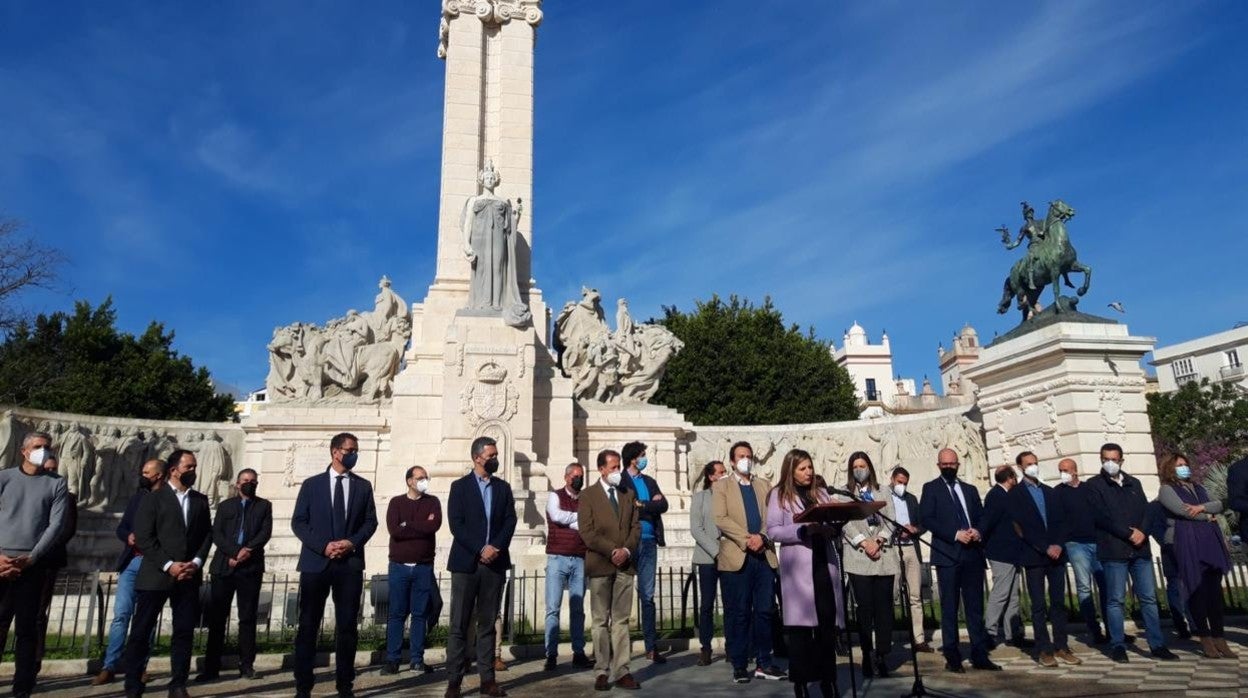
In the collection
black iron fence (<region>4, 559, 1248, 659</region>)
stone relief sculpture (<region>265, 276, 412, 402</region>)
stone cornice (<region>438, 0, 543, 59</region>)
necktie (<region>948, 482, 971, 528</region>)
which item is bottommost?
black iron fence (<region>4, 559, 1248, 659</region>)

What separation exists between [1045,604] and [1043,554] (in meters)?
0.41

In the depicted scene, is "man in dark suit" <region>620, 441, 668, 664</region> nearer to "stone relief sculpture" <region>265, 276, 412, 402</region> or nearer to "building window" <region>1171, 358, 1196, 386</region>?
"stone relief sculpture" <region>265, 276, 412, 402</region>

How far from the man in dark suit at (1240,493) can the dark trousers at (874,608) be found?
3.42 m

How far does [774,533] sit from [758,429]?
14.8m

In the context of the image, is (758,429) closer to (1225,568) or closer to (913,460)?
(913,460)

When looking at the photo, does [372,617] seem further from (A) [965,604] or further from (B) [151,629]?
(A) [965,604]

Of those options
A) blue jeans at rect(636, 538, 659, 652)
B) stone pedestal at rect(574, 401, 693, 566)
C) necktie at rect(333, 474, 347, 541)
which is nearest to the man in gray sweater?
necktie at rect(333, 474, 347, 541)

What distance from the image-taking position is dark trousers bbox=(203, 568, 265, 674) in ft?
23.6

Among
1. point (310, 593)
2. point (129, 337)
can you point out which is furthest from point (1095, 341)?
point (129, 337)

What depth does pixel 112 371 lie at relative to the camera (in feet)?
98.7

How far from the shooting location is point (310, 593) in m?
5.71

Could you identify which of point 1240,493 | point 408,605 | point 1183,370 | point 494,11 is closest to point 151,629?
point 408,605

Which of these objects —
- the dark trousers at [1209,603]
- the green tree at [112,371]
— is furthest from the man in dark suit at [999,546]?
the green tree at [112,371]

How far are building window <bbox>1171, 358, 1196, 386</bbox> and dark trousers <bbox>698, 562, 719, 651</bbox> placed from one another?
59276mm
